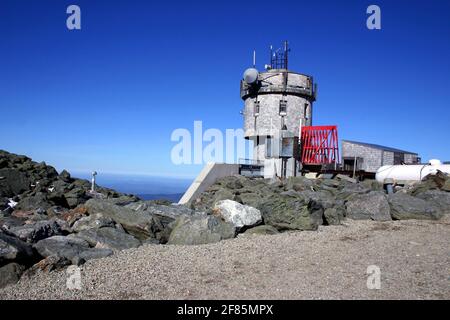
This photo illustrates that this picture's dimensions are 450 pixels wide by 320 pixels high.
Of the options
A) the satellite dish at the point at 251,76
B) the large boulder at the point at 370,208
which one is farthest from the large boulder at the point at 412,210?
the satellite dish at the point at 251,76

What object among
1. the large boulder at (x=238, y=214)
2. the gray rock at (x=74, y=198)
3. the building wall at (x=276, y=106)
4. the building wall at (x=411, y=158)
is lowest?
the gray rock at (x=74, y=198)

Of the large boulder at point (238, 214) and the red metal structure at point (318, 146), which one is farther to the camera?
the red metal structure at point (318, 146)

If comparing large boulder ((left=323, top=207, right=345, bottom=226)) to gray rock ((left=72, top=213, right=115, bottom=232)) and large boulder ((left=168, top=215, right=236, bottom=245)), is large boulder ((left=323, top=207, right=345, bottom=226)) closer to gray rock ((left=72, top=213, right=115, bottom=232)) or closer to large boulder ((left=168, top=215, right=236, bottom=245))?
large boulder ((left=168, top=215, right=236, bottom=245))

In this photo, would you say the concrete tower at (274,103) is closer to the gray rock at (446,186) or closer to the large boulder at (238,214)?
the gray rock at (446,186)

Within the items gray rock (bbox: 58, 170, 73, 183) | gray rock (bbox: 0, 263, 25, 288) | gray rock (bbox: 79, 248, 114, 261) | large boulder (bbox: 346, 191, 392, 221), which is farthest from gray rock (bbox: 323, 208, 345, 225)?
gray rock (bbox: 58, 170, 73, 183)

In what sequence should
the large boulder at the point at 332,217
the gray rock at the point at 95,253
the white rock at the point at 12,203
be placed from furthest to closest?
1. the white rock at the point at 12,203
2. the large boulder at the point at 332,217
3. the gray rock at the point at 95,253

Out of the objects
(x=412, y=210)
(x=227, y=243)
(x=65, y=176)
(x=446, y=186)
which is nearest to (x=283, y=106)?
(x=446, y=186)

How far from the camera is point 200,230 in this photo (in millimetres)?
10875

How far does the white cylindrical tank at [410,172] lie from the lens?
23977 millimetres

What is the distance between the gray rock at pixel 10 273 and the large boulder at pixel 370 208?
11871mm

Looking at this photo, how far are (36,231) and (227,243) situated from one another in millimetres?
5135

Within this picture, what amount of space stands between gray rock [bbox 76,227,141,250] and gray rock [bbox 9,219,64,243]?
34.7 inches

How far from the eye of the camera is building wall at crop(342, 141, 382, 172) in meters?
32.1
